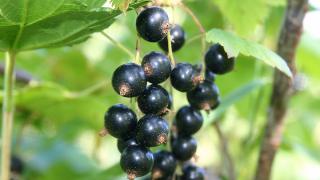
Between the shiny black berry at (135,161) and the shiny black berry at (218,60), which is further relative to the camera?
the shiny black berry at (218,60)

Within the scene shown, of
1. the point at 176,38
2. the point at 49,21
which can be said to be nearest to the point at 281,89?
the point at 176,38

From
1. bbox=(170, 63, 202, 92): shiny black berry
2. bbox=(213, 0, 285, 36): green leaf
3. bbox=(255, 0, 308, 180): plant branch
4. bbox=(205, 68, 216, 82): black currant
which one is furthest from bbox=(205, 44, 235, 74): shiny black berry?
bbox=(213, 0, 285, 36): green leaf

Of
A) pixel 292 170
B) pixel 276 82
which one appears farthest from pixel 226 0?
pixel 292 170

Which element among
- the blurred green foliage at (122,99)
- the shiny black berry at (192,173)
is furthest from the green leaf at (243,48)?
the blurred green foliage at (122,99)

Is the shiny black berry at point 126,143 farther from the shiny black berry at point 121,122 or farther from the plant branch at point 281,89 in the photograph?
the plant branch at point 281,89

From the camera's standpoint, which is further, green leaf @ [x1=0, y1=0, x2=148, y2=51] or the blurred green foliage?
the blurred green foliage

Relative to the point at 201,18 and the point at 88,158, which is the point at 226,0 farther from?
the point at 88,158

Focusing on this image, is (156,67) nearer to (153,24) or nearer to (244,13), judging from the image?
(153,24)

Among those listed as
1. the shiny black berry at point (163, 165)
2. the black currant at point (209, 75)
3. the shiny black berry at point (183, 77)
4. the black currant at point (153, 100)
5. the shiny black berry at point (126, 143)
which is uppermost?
the black currant at point (209, 75)

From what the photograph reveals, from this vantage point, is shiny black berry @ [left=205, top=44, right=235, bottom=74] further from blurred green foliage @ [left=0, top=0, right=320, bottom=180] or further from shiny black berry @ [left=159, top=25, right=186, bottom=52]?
blurred green foliage @ [left=0, top=0, right=320, bottom=180]
